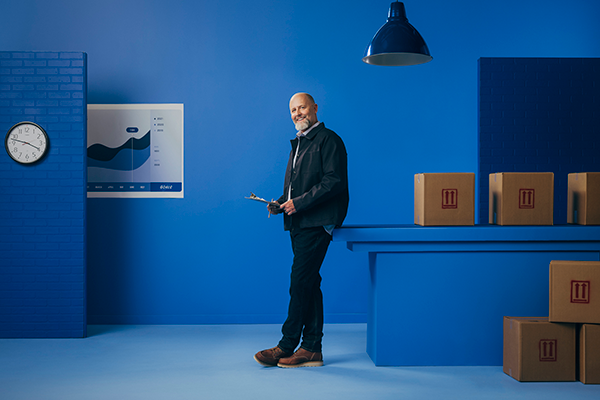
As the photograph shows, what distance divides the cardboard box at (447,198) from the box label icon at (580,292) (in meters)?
0.68

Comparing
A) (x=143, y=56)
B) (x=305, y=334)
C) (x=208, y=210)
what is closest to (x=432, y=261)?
(x=305, y=334)

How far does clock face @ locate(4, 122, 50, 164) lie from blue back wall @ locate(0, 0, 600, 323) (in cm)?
65

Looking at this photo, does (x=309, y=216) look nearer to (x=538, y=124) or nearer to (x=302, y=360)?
(x=302, y=360)

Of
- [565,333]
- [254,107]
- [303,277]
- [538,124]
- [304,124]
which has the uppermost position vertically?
[254,107]

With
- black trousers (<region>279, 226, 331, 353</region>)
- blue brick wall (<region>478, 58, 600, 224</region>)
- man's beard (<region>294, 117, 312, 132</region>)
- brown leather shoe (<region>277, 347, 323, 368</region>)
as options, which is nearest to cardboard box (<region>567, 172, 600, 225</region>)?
blue brick wall (<region>478, 58, 600, 224</region>)

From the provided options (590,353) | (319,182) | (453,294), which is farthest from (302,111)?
(590,353)

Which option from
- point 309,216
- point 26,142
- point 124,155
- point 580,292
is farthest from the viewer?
point 124,155

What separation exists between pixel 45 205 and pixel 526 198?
11.6 ft

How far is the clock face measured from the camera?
375 centimetres

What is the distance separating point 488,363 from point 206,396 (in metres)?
1.74

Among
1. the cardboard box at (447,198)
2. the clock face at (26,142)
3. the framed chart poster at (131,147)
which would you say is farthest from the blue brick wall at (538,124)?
the clock face at (26,142)

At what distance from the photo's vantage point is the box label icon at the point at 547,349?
8.91 ft

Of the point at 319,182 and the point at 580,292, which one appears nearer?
the point at 580,292

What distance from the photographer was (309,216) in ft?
9.79
